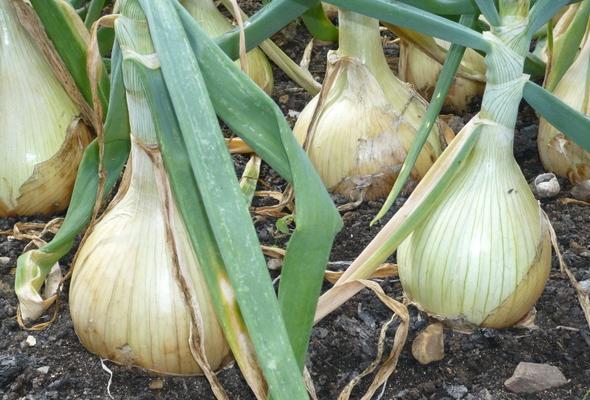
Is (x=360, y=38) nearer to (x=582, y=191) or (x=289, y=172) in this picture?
(x=582, y=191)

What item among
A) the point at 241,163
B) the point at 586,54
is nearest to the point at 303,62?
the point at 241,163

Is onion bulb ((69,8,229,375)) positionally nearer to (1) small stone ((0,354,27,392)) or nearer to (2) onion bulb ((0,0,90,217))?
(1) small stone ((0,354,27,392))

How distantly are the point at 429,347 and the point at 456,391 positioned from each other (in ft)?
0.23

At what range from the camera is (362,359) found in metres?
1.13

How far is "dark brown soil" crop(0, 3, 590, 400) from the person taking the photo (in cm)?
108

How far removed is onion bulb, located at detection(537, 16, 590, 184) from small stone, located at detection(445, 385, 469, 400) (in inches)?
19.1

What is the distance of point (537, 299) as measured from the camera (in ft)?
3.79

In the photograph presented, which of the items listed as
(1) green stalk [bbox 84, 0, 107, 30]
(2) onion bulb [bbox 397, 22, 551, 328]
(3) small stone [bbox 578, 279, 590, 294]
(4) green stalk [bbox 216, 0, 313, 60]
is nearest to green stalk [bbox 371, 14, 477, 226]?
(2) onion bulb [bbox 397, 22, 551, 328]

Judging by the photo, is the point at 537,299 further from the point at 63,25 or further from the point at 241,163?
the point at 63,25

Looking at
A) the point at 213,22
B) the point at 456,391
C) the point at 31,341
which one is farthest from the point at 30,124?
the point at 456,391

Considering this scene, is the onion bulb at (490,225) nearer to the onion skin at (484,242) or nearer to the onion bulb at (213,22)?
the onion skin at (484,242)

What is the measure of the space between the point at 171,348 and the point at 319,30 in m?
0.74

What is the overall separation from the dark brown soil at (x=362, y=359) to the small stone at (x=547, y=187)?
0.18m

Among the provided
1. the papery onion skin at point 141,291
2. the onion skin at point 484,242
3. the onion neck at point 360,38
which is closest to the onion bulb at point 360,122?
the onion neck at point 360,38
